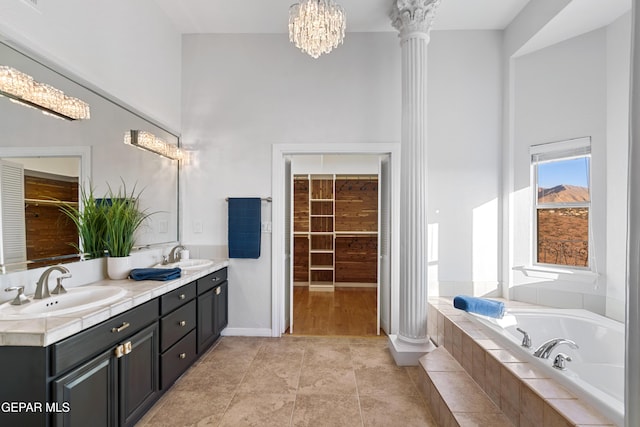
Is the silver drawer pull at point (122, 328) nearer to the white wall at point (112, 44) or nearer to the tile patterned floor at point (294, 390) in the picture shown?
the tile patterned floor at point (294, 390)

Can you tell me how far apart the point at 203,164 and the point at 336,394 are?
8.23ft

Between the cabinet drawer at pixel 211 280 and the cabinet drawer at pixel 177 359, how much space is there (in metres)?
0.36

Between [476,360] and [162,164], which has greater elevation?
[162,164]

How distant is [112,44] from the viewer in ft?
7.63

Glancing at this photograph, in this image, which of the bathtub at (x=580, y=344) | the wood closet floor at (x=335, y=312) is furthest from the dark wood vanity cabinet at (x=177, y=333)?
the bathtub at (x=580, y=344)

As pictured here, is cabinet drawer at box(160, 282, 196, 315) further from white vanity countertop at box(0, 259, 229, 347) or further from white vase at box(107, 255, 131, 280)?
white vase at box(107, 255, 131, 280)

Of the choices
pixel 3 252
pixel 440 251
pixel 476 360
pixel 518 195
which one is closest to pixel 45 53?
pixel 3 252

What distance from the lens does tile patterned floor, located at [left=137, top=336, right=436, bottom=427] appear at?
1952 mm

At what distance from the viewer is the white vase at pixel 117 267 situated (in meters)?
2.15

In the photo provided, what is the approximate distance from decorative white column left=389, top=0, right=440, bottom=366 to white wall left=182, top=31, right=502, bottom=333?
49 cm

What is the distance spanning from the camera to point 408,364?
2.62 metres

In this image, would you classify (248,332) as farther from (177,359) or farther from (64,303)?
(64,303)

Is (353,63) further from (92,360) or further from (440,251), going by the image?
(92,360)

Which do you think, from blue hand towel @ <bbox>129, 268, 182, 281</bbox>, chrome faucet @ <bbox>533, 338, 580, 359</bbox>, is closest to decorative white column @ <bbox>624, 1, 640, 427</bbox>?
chrome faucet @ <bbox>533, 338, 580, 359</bbox>
